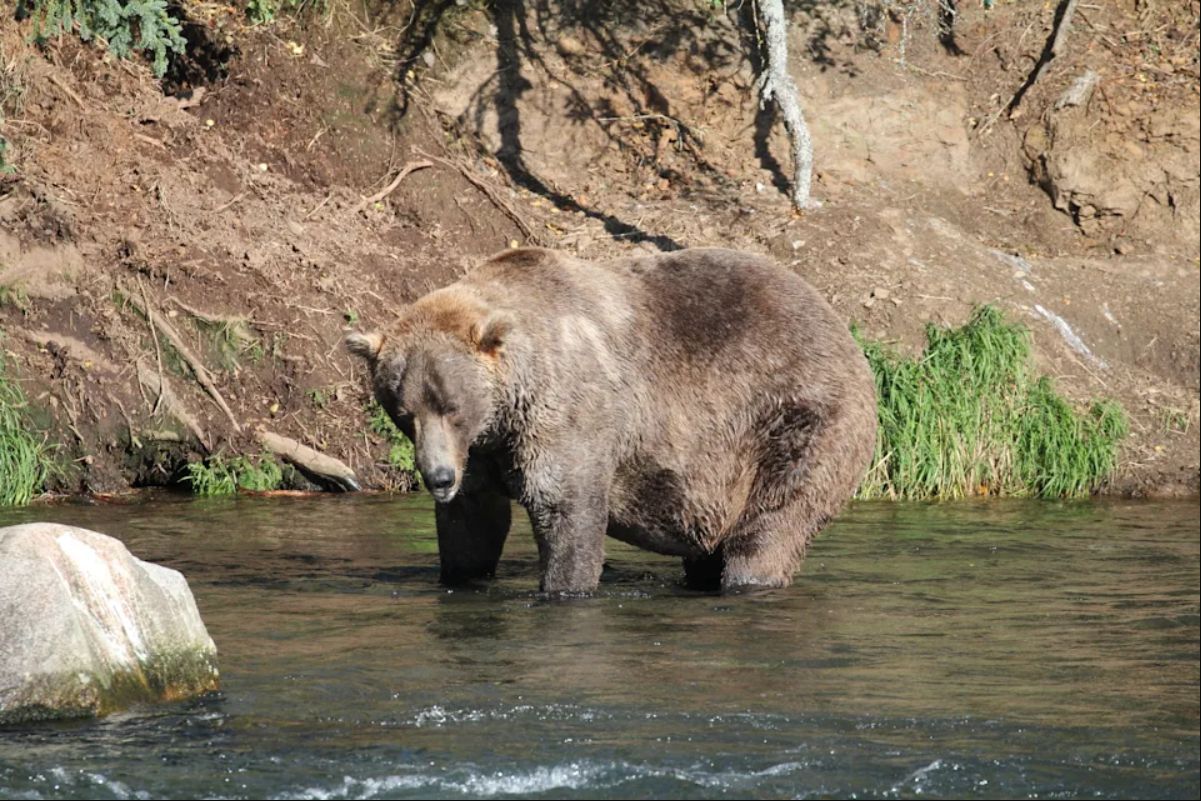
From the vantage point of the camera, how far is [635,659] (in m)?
7.70

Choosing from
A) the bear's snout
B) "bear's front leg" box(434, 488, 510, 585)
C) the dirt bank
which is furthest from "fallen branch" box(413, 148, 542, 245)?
the bear's snout

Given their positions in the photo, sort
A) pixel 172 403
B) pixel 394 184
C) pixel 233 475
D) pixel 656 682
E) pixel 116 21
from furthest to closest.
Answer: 1. pixel 394 184
2. pixel 172 403
3. pixel 233 475
4. pixel 116 21
5. pixel 656 682

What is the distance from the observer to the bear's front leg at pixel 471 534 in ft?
29.6

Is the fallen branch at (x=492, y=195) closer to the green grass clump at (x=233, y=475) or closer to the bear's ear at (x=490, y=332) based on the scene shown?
the green grass clump at (x=233, y=475)

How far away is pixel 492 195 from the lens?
16781 millimetres

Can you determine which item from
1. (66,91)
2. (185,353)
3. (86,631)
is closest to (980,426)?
(185,353)

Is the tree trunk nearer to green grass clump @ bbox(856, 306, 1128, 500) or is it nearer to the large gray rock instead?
green grass clump @ bbox(856, 306, 1128, 500)

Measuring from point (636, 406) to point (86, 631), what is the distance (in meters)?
3.23

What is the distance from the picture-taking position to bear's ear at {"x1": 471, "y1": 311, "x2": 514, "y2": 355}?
8227 millimetres

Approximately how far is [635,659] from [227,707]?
183cm

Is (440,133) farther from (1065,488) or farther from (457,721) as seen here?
(457,721)

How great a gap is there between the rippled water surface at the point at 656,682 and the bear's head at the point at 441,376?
84cm

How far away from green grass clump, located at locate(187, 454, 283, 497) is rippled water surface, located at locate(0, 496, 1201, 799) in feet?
5.71

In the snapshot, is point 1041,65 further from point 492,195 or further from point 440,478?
point 440,478
